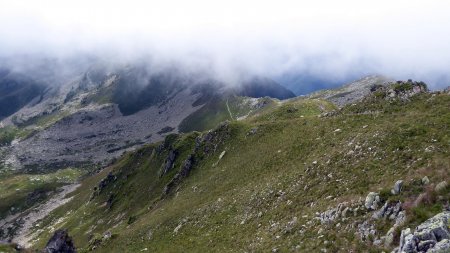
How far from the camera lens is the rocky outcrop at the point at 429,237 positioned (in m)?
22.5

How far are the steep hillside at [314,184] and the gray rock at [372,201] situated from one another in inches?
3.7

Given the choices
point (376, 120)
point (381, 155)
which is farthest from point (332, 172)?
point (376, 120)

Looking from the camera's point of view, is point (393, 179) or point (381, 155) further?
point (381, 155)

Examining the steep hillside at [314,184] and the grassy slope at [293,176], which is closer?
the steep hillside at [314,184]

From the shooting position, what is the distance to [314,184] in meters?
44.9

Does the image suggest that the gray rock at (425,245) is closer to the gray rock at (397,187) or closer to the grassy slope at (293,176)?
the grassy slope at (293,176)

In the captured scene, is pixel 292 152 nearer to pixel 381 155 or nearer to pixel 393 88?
pixel 393 88

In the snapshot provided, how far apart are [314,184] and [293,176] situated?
24.1 ft

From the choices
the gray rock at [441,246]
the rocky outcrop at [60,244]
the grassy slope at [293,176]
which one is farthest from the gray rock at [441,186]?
the rocky outcrop at [60,244]

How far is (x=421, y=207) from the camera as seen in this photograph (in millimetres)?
27031

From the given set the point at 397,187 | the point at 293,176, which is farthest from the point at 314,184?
the point at 397,187

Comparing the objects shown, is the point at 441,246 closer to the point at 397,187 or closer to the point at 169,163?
the point at 397,187

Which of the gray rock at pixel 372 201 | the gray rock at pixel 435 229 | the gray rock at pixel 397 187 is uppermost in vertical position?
the gray rock at pixel 435 229

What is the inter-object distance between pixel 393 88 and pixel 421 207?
1545 inches
